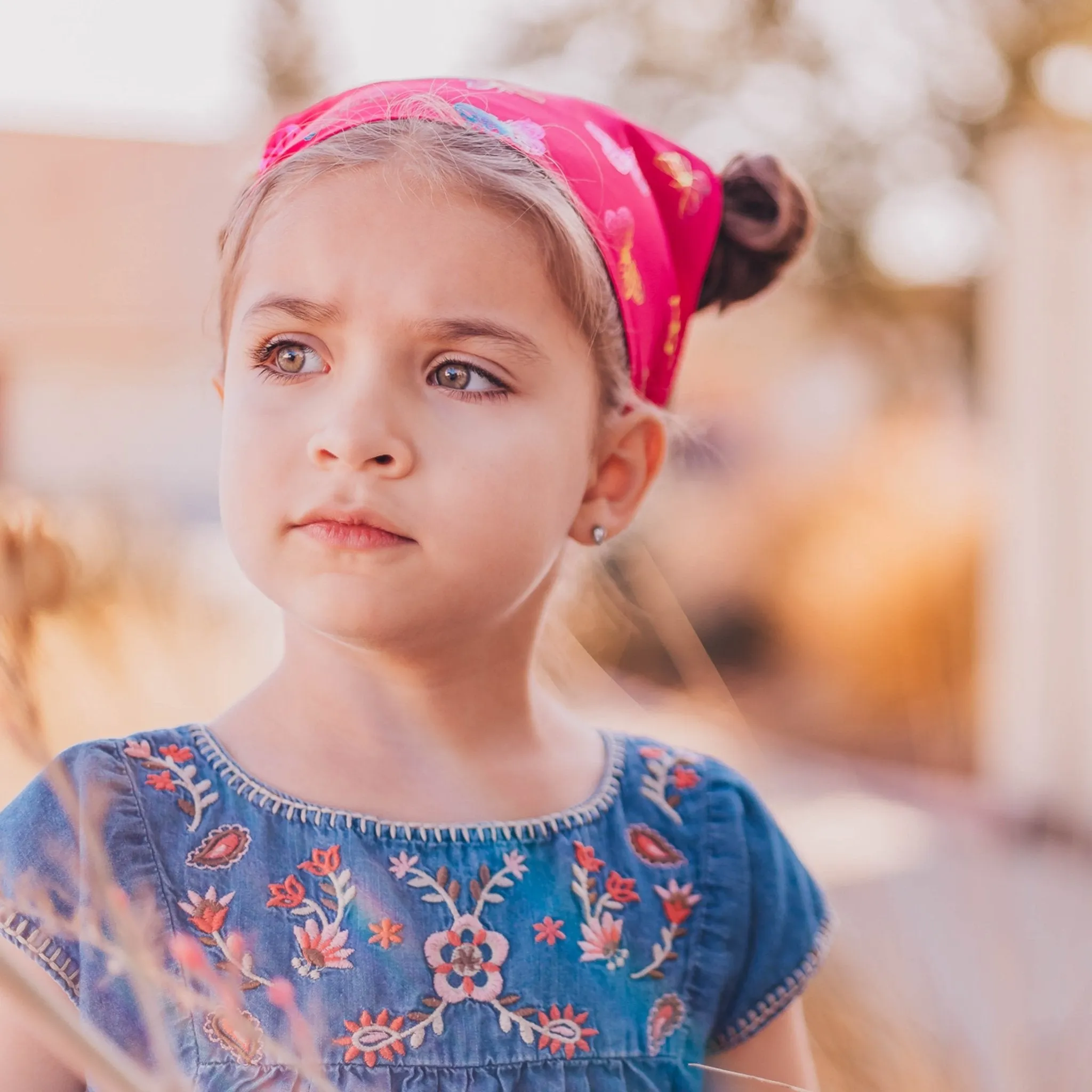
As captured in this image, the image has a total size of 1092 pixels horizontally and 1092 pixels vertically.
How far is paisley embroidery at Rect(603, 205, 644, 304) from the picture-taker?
1062mm

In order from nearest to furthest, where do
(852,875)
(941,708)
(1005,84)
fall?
1. (852,875)
2. (941,708)
3. (1005,84)

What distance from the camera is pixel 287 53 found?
5.35 meters

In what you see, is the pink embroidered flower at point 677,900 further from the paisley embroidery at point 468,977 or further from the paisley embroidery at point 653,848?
the paisley embroidery at point 468,977

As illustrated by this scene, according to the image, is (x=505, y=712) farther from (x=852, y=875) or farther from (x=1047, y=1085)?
(x=852, y=875)

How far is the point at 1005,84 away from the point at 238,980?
6.19 metres

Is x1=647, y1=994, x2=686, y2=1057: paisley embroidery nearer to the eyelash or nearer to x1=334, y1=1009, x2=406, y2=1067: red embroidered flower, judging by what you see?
x1=334, y1=1009, x2=406, y2=1067: red embroidered flower

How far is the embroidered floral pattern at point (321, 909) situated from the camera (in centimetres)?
84

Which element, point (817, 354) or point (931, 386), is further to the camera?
point (817, 354)

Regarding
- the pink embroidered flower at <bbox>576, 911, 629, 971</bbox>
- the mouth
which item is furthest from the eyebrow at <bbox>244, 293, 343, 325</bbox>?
the pink embroidered flower at <bbox>576, 911, 629, 971</bbox>

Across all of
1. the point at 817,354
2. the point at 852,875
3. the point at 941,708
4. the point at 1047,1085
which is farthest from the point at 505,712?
the point at 817,354

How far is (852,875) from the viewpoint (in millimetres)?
3811

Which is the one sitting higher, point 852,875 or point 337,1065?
point 852,875

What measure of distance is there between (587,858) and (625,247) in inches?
19.9

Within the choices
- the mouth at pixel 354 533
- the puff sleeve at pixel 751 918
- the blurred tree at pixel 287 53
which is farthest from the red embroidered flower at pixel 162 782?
the blurred tree at pixel 287 53
